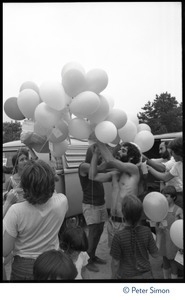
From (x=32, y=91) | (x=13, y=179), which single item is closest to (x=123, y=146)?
(x=32, y=91)

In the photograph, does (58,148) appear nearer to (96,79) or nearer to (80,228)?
(96,79)

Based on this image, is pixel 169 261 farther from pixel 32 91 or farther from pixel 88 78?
pixel 32 91

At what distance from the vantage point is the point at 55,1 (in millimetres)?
1868

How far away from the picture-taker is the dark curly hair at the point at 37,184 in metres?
1.51

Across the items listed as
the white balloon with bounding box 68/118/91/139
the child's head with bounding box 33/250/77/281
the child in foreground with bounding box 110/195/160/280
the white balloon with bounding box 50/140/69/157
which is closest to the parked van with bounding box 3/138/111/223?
the white balloon with bounding box 50/140/69/157

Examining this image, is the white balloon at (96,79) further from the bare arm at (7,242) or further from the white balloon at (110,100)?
the bare arm at (7,242)

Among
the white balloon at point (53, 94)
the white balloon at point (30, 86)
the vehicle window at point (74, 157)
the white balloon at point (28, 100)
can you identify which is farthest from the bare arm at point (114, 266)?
the vehicle window at point (74, 157)

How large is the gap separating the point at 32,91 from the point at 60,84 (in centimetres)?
22

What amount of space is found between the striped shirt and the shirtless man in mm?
332

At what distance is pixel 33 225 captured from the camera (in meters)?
1.49

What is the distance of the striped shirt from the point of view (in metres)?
1.64

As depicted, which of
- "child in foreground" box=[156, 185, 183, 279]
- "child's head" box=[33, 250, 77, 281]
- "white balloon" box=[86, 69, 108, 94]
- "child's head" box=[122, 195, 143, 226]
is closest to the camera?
"child's head" box=[33, 250, 77, 281]

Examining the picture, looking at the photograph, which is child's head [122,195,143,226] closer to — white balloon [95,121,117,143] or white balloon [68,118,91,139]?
white balloon [95,121,117,143]

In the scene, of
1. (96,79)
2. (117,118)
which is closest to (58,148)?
(117,118)
